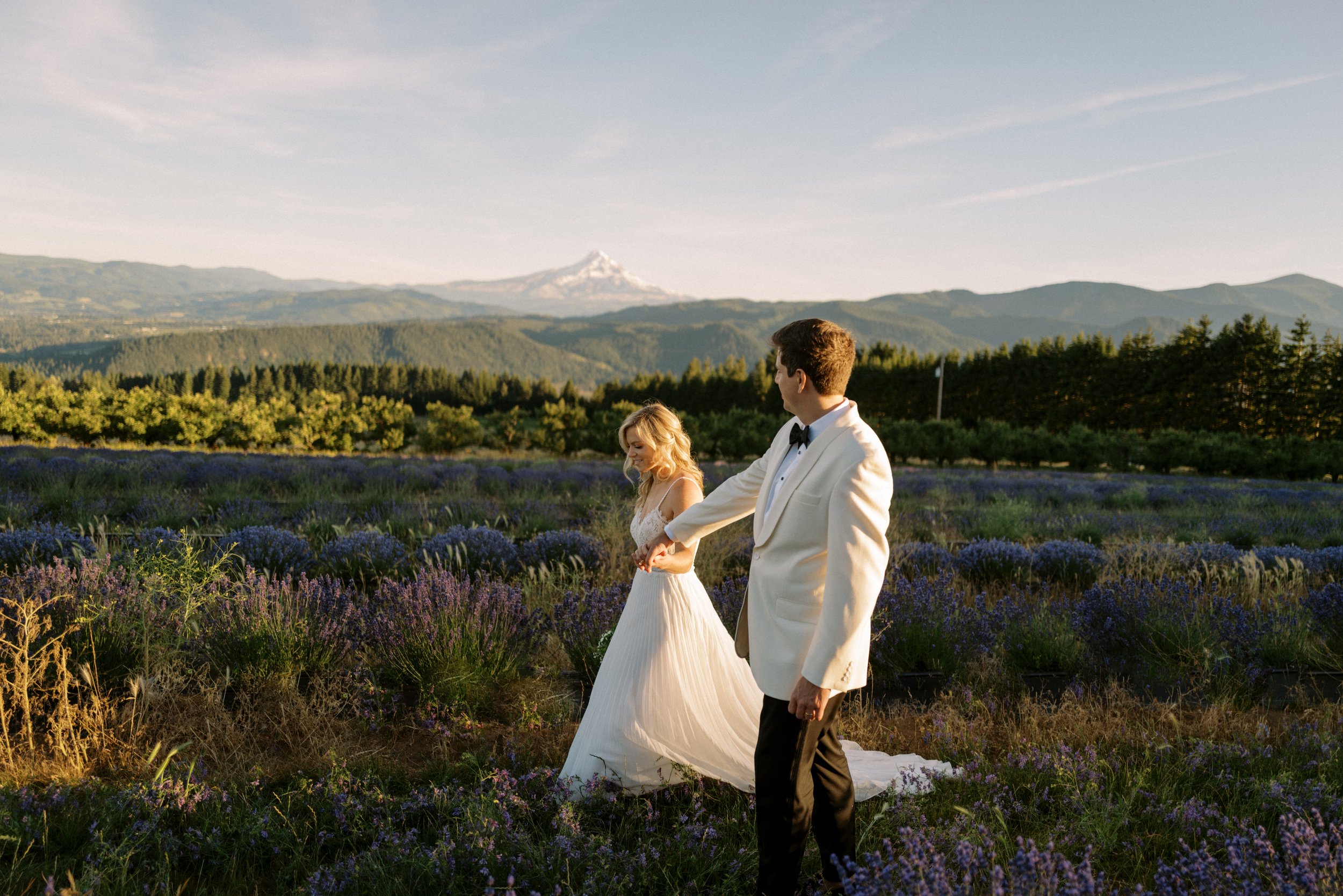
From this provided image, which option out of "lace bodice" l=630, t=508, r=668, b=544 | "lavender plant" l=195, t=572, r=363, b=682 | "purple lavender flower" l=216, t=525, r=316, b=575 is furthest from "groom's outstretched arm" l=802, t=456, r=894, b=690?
"purple lavender flower" l=216, t=525, r=316, b=575

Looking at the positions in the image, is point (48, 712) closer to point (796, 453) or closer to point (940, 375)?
point (796, 453)

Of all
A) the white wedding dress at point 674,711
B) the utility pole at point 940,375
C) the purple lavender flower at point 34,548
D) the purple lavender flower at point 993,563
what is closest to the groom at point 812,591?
the white wedding dress at point 674,711

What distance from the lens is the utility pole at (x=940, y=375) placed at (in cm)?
4325

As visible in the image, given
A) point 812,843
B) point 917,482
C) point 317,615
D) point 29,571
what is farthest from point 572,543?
point 917,482

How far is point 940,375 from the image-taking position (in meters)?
43.2

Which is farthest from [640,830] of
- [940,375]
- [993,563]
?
[940,375]

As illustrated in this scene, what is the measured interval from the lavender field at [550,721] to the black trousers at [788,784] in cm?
21

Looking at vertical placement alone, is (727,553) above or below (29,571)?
below

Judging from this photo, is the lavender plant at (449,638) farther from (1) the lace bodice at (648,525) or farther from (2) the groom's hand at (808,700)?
(2) the groom's hand at (808,700)

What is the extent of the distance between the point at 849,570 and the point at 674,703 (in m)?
1.46

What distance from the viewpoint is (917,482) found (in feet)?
52.6

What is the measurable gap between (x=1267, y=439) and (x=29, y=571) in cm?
3732

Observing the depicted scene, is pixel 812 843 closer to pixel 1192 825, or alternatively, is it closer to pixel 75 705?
pixel 1192 825

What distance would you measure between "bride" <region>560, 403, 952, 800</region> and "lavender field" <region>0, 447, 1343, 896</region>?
110 millimetres
